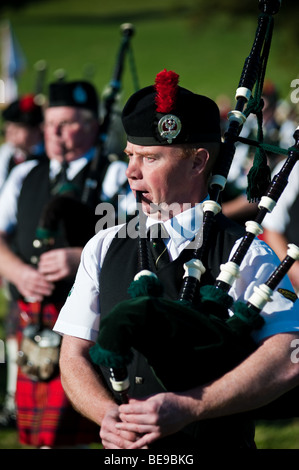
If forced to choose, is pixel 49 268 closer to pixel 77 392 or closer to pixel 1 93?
pixel 77 392

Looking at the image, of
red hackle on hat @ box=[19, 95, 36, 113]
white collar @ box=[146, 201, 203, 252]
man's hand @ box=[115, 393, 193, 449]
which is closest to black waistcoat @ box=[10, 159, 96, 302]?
white collar @ box=[146, 201, 203, 252]

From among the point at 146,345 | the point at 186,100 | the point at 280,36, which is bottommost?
the point at 280,36

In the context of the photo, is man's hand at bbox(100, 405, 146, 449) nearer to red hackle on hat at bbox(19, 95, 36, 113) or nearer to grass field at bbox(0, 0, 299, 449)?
red hackle on hat at bbox(19, 95, 36, 113)

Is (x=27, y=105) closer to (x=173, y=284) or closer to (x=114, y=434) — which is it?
A: (x=173, y=284)

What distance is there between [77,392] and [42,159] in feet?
8.20

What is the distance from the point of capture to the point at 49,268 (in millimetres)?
3744

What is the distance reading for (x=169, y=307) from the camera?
73.1 inches

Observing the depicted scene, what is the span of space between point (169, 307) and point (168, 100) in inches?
25.4

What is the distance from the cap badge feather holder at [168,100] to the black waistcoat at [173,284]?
309 millimetres

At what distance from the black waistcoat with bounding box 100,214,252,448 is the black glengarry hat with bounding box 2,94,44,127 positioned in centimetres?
480

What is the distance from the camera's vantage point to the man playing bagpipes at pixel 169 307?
1915 mm

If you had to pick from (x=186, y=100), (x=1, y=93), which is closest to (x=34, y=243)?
(x=186, y=100)

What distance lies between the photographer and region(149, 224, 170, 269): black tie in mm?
2246

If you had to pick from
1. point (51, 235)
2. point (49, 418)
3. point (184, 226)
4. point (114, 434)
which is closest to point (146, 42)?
point (51, 235)
